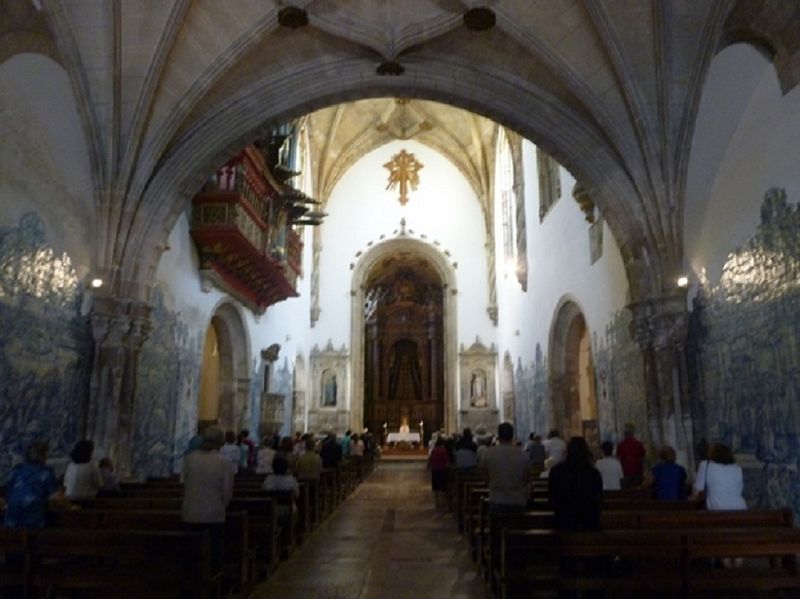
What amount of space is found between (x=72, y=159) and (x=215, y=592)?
21.7ft

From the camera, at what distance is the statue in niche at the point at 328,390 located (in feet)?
80.4

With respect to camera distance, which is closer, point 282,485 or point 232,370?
point 282,485

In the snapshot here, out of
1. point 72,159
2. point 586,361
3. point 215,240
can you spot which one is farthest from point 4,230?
point 586,361

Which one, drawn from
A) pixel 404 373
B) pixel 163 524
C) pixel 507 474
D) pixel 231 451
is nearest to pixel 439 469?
pixel 231 451

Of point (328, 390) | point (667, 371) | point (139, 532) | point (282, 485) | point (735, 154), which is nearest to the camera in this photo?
point (139, 532)

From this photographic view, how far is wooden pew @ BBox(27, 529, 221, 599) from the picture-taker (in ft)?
13.4

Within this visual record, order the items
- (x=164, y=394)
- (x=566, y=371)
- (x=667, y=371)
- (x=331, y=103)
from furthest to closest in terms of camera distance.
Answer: (x=566, y=371) < (x=164, y=394) < (x=331, y=103) < (x=667, y=371)

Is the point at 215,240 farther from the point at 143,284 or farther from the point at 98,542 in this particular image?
the point at 98,542

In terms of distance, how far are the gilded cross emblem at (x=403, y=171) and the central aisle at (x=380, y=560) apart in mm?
16327

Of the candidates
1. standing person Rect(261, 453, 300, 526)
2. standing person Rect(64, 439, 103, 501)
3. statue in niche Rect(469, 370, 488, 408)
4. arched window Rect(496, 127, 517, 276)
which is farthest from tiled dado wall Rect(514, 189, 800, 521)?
statue in niche Rect(469, 370, 488, 408)

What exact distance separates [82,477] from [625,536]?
4.83 meters

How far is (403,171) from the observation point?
84.2 ft

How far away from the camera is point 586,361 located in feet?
56.6

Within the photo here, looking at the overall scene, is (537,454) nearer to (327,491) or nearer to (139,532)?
(327,491)
